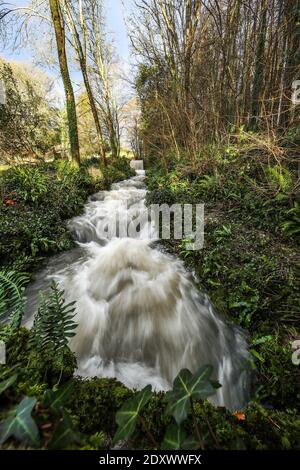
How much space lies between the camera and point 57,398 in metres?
1.04

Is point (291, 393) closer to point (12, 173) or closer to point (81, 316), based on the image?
point (81, 316)

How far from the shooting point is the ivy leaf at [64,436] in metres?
0.83

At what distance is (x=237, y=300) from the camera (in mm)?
3555

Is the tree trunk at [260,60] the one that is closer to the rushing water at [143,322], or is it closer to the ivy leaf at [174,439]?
the rushing water at [143,322]

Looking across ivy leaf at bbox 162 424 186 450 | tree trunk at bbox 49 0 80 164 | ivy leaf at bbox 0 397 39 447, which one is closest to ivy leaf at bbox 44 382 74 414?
ivy leaf at bbox 0 397 39 447

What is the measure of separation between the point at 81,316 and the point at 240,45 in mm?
11294

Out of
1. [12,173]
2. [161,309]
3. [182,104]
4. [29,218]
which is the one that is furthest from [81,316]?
[182,104]

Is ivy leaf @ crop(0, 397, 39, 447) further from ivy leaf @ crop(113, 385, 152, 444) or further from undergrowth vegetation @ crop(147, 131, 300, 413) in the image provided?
undergrowth vegetation @ crop(147, 131, 300, 413)

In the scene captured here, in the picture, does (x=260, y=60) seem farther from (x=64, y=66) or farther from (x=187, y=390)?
(x=187, y=390)

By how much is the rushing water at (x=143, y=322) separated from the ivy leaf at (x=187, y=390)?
5.65 feet

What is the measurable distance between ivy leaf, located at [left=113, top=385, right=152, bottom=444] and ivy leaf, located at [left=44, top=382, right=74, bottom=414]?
267 mm

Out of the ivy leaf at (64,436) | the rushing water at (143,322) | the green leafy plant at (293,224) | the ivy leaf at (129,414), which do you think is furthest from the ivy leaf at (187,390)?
the green leafy plant at (293,224)

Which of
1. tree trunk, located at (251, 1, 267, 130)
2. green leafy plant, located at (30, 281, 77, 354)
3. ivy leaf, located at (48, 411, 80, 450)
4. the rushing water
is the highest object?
tree trunk, located at (251, 1, 267, 130)

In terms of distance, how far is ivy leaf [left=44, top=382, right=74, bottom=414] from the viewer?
3.27ft
